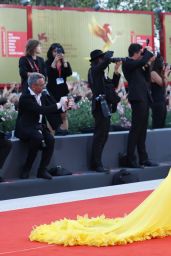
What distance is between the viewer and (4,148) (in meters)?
9.91

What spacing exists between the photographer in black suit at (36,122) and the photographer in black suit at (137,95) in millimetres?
1509

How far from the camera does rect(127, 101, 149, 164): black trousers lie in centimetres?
1137

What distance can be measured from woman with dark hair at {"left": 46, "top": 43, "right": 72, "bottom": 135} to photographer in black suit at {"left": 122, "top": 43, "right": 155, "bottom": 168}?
0.96 meters

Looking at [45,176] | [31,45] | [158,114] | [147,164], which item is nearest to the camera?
[45,176]

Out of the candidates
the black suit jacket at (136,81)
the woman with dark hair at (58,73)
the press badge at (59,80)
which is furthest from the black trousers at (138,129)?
the press badge at (59,80)

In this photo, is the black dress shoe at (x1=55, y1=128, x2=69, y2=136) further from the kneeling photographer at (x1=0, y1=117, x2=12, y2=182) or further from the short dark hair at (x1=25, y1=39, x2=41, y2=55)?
the kneeling photographer at (x1=0, y1=117, x2=12, y2=182)

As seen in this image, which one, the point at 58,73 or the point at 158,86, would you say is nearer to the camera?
the point at 58,73

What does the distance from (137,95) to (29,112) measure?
1.90 m

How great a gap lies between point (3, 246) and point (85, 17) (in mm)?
13302

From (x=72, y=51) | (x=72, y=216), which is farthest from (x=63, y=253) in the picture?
(x=72, y=51)

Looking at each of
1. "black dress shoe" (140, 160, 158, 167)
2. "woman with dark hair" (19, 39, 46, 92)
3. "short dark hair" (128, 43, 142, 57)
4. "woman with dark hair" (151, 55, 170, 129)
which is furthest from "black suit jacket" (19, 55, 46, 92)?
"woman with dark hair" (151, 55, 170, 129)

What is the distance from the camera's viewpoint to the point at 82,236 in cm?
618

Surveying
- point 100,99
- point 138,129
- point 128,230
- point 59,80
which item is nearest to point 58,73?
point 59,80

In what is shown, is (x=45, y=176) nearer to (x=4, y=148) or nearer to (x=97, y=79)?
(x=4, y=148)
